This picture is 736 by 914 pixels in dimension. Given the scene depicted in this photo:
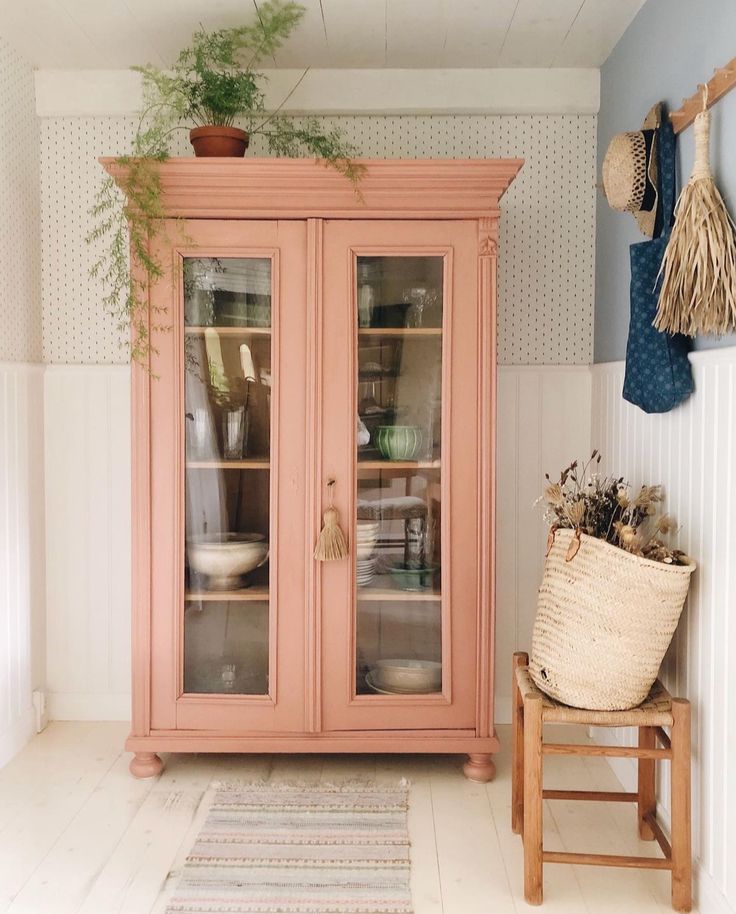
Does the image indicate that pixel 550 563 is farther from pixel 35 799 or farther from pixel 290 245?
pixel 35 799

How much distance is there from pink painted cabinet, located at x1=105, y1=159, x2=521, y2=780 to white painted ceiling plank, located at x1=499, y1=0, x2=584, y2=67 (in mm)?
524

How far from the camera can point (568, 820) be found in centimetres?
243

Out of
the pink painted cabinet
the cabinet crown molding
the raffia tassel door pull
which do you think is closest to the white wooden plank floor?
the pink painted cabinet

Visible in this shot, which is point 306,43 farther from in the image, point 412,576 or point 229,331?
point 412,576

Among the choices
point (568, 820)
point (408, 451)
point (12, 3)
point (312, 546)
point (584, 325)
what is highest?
point (12, 3)

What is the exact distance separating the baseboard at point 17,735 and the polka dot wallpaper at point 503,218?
1236mm

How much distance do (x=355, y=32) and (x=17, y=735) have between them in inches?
98.3

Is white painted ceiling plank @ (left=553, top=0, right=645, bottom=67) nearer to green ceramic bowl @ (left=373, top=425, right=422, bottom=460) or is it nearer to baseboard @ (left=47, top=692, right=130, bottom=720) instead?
green ceramic bowl @ (left=373, top=425, right=422, bottom=460)

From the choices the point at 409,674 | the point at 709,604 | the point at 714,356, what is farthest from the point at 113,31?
the point at 709,604

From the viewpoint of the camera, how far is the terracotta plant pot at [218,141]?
2662 mm

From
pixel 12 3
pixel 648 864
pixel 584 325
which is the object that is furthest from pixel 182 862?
pixel 12 3

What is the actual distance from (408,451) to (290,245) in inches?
27.6

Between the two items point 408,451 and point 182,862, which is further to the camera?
point 408,451

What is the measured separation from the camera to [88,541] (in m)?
3.16
